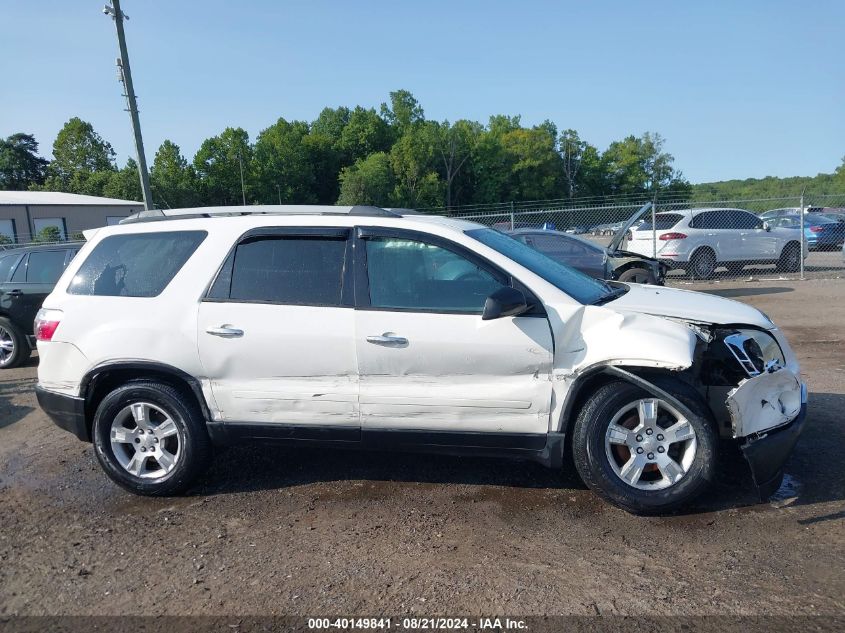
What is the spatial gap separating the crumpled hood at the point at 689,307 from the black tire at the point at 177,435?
2838mm

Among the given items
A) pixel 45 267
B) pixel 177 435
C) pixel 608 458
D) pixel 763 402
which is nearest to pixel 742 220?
pixel 763 402

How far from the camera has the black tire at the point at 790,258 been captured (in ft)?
53.2

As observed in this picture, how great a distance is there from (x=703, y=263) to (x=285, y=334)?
14108 mm

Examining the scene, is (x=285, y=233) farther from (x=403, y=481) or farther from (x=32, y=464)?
(x=32, y=464)

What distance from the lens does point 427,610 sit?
293cm

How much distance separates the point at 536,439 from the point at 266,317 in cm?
187

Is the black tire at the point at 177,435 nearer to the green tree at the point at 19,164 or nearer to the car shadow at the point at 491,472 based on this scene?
the car shadow at the point at 491,472

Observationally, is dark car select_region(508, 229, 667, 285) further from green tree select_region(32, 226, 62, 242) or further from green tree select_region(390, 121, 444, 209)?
green tree select_region(390, 121, 444, 209)

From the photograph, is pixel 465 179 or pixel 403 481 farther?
pixel 465 179

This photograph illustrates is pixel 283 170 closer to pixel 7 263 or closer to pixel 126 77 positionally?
pixel 126 77

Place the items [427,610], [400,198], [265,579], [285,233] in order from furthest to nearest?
[400,198]
[285,233]
[265,579]
[427,610]

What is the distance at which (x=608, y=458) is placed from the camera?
12.3 ft

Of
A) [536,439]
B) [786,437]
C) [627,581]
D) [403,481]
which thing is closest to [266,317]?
[403,481]

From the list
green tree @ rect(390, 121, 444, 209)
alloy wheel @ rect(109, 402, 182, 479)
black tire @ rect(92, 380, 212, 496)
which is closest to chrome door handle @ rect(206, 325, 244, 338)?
black tire @ rect(92, 380, 212, 496)
